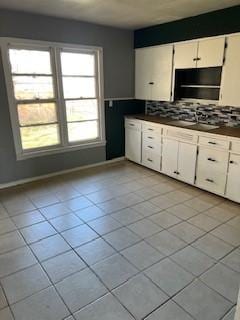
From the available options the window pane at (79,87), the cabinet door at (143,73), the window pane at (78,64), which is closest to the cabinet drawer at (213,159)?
Answer: the cabinet door at (143,73)

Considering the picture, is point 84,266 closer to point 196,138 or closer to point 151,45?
point 196,138

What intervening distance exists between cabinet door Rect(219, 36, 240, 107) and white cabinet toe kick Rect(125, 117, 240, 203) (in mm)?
548

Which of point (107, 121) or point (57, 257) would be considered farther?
point (107, 121)

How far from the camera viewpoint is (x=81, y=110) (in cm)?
428

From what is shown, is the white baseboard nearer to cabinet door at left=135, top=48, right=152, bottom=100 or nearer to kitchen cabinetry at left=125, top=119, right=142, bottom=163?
kitchen cabinetry at left=125, top=119, right=142, bottom=163

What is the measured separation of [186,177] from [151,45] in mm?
2367

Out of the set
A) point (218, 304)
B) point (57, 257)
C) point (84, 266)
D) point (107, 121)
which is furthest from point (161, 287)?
point (107, 121)

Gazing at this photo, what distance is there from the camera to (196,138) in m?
3.45

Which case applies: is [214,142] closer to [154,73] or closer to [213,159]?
[213,159]

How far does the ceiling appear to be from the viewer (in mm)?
2883

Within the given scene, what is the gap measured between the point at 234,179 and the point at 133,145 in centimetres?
203

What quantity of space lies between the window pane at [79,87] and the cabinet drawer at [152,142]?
1203 mm

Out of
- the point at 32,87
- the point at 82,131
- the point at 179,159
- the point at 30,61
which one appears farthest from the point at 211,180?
the point at 30,61

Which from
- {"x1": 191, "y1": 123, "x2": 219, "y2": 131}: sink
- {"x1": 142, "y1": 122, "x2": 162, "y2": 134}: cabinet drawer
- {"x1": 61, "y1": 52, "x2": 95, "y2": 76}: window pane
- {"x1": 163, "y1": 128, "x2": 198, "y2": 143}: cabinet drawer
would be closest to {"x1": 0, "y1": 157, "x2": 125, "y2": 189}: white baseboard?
{"x1": 142, "y1": 122, "x2": 162, "y2": 134}: cabinet drawer
